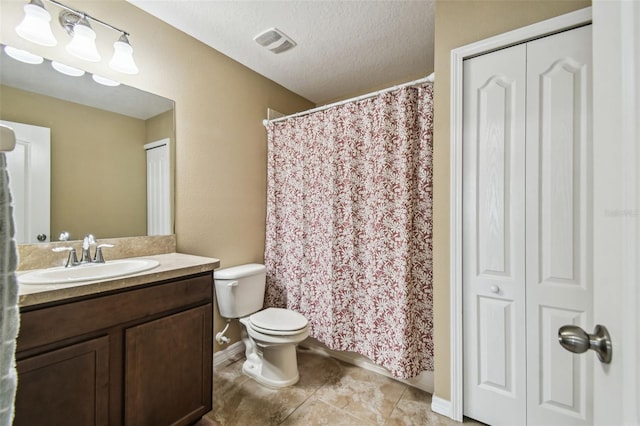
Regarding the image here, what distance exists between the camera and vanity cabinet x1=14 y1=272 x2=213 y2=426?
3.04 feet

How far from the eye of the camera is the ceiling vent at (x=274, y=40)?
185 cm

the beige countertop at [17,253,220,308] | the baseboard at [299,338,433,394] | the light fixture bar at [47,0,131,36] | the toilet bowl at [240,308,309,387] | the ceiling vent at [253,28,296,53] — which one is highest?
the ceiling vent at [253,28,296,53]

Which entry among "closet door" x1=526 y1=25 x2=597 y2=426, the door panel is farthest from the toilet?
"closet door" x1=526 y1=25 x2=597 y2=426

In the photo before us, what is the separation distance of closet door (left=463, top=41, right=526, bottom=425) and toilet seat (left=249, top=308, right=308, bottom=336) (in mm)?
1000

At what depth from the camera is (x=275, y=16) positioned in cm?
171

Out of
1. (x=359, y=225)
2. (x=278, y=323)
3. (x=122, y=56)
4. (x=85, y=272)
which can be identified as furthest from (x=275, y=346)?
(x=122, y=56)

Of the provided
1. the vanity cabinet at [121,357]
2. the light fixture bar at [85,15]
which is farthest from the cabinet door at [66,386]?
the light fixture bar at [85,15]

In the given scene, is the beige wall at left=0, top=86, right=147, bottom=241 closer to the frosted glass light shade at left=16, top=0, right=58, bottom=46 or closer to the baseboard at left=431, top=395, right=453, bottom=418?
the frosted glass light shade at left=16, top=0, right=58, bottom=46

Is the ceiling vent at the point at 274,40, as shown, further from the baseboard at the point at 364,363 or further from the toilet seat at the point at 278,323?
the baseboard at the point at 364,363

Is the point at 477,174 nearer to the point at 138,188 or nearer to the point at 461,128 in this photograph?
the point at 461,128

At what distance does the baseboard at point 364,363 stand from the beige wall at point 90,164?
63.2 inches

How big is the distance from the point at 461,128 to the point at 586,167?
56 cm

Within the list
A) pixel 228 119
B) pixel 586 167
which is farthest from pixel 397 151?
pixel 228 119

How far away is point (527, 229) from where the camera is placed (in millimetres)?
1350
